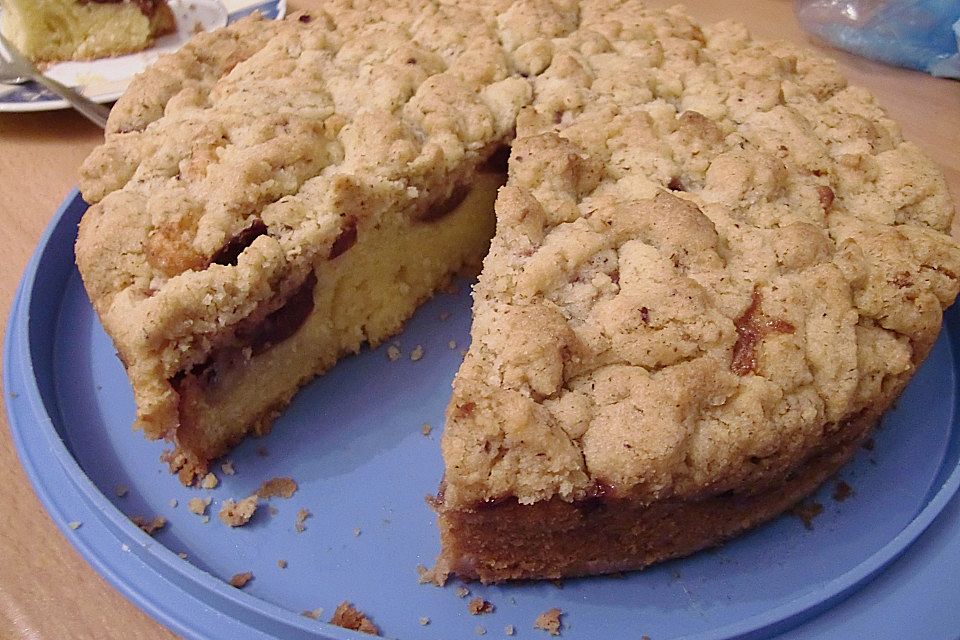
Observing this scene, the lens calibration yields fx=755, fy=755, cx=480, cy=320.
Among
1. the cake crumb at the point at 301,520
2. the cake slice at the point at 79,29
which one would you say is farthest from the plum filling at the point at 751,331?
the cake slice at the point at 79,29

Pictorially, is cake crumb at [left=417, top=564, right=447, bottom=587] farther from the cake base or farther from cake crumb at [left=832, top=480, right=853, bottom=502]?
cake crumb at [left=832, top=480, right=853, bottom=502]

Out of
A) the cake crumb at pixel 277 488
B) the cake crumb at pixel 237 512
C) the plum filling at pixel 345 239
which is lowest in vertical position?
the cake crumb at pixel 277 488

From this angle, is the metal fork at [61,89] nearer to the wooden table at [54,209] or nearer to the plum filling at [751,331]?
the wooden table at [54,209]

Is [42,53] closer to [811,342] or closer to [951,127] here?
[811,342]

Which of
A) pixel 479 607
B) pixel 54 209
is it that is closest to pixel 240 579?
pixel 479 607

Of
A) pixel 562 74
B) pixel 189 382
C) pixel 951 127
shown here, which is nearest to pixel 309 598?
pixel 189 382

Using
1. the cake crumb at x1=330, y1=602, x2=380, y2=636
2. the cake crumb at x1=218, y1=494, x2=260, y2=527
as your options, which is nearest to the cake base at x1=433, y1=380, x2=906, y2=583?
the cake crumb at x1=330, y1=602, x2=380, y2=636

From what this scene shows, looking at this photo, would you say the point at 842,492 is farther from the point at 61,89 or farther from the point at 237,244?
the point at 61,89
